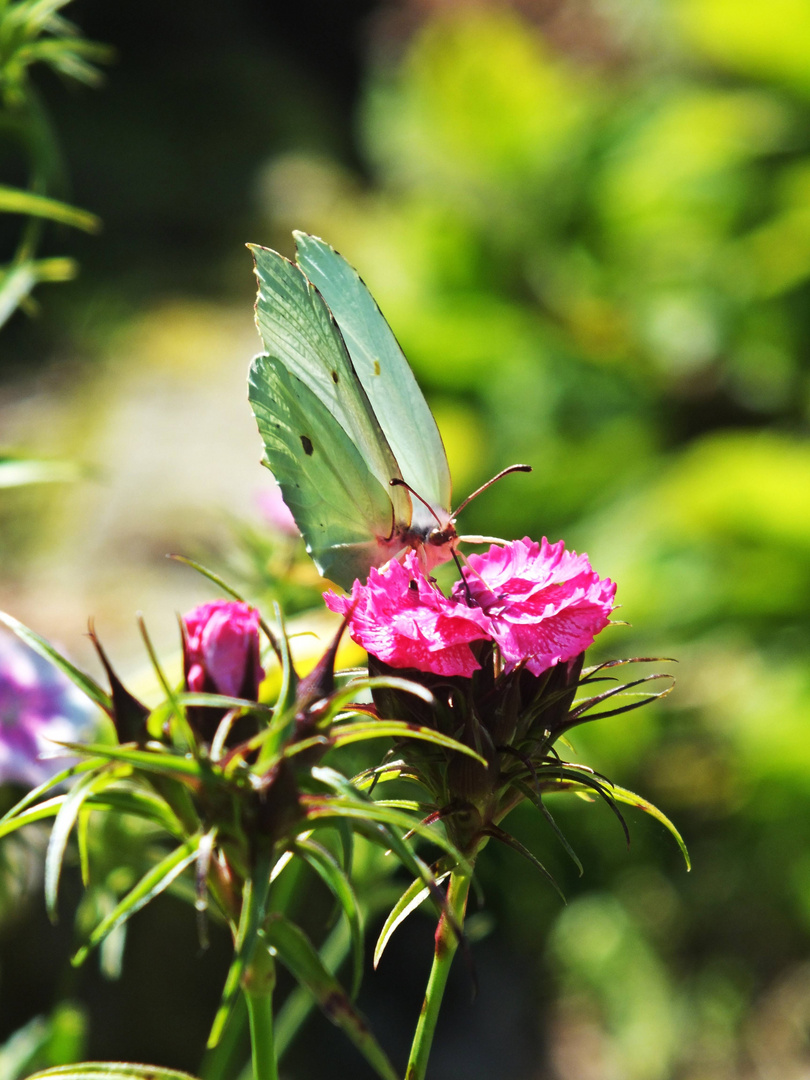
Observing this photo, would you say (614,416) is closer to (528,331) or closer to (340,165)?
(528,331)

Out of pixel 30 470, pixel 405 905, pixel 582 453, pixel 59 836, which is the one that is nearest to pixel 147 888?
pixel 59 836

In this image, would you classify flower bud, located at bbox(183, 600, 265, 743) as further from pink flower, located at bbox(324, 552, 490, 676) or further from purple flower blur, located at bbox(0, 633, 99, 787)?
purple flower blur, located at bbox(0, 633, 99, 787)

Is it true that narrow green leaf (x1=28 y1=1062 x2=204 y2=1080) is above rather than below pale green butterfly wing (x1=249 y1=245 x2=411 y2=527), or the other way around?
below

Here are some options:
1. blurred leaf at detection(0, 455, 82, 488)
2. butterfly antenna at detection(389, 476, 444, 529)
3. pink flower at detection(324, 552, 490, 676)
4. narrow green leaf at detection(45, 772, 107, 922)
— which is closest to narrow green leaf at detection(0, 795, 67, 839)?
narrow green leaf at detection(45, 772, 107, 922)

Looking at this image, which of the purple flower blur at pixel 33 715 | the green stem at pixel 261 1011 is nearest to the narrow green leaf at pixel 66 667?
the green stem at pixel 261 1011

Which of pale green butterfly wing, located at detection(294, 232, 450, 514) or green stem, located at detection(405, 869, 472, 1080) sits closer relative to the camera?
green stem, located at detection(405, 869, 472, 1080)

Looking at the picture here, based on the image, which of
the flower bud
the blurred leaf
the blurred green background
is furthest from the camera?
the blurred green background

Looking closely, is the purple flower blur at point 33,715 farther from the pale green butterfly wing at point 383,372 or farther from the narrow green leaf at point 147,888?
the narrow green leaf at point 147,888

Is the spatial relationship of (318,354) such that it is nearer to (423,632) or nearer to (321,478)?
(321,478)
